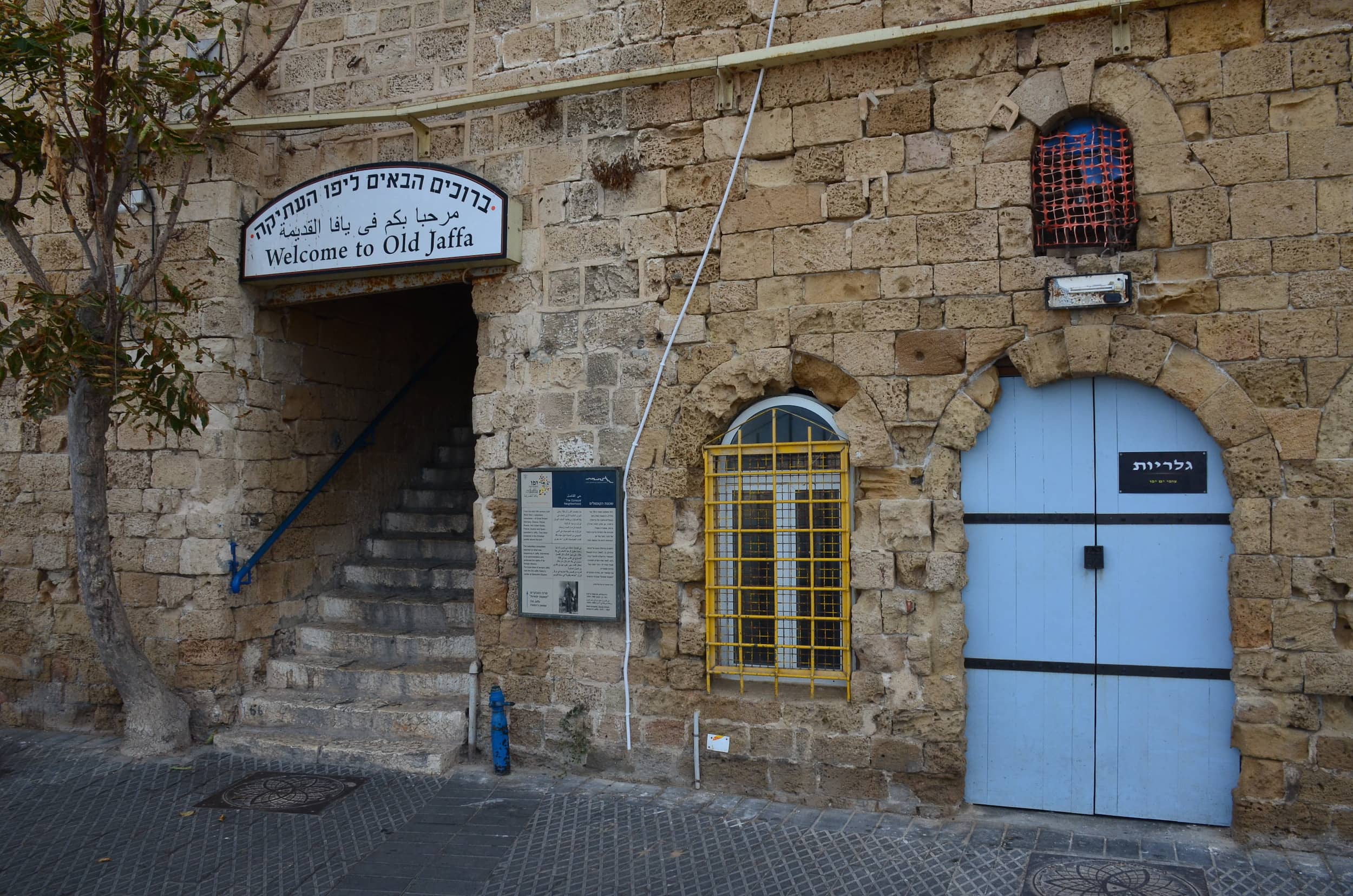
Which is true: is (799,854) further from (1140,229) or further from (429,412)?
(429,412)

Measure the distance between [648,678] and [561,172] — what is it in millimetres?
2819

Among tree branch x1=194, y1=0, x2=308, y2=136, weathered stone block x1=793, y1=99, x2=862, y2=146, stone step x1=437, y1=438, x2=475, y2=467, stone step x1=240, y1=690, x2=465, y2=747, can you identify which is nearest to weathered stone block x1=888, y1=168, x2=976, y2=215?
weathered stone block x1=793, y1=99, x2=862, y2=146

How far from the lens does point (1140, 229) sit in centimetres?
446

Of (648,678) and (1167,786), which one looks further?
(648,678)

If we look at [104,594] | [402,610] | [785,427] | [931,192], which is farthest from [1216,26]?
[104,594]

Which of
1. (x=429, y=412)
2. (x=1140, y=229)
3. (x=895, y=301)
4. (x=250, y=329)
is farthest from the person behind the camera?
(x=429, y=412)

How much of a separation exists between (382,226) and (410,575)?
2.44 metres

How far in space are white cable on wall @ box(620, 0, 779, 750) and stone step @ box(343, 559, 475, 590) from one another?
1733mm

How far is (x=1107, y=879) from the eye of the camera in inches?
157

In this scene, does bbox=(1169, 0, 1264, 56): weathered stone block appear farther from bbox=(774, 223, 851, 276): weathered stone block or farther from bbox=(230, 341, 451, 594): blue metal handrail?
bbox=(230, 341, 451, 594): blue metal handrail

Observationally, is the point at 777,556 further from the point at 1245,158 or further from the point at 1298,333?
the point at 1245,158

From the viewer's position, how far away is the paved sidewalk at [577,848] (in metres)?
4.00

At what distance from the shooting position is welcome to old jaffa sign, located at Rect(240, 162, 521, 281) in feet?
18.0

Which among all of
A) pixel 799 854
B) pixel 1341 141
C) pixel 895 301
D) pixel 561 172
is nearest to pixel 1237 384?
pixel 1341 141
